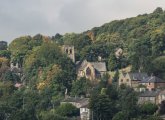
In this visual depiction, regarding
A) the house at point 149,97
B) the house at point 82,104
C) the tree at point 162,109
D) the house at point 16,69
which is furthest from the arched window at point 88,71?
the tree at point 162,109

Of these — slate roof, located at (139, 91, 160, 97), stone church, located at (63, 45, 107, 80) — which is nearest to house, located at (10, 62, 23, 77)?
stone church, located at (63, 45, 107, 80)

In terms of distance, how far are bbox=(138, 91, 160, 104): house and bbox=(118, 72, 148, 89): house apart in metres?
8.34

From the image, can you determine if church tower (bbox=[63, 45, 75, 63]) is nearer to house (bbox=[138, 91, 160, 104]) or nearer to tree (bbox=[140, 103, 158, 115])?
house (bbox=[138, 91, 160, 104])

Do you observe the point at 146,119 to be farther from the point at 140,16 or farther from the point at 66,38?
the point at 140,16

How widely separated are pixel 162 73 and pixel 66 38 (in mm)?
42574

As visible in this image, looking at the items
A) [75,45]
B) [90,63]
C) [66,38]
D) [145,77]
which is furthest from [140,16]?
[145,77]

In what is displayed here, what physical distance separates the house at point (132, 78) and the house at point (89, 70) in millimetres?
6484

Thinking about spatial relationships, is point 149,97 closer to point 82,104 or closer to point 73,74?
point 82,104

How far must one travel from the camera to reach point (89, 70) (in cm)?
10738

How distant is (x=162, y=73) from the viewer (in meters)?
99.0

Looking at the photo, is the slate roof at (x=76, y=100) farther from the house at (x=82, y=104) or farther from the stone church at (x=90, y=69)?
the stone church at (x=90, y=69)

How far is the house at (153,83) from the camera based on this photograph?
9525 cm

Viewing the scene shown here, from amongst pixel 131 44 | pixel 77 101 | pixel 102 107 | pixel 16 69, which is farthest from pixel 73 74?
pixel 102 107

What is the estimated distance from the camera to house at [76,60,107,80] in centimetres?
10619
